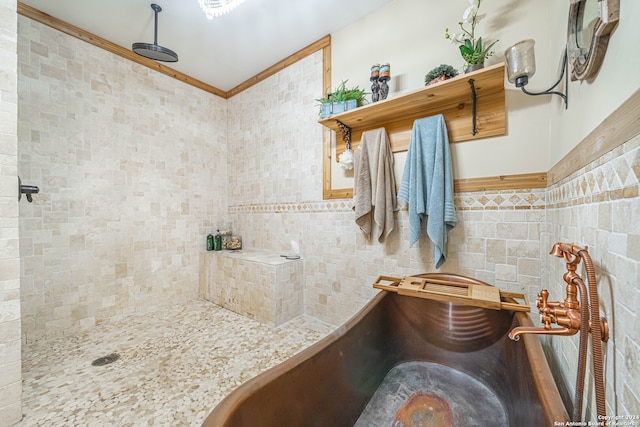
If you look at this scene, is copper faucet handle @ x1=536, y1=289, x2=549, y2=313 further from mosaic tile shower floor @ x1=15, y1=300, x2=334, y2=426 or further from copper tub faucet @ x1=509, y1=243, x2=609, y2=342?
mosaic tile shower floor @ x1=15, y1=300, x2=334, y2=426

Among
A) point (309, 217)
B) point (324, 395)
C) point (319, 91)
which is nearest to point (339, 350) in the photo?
point (324, 395)

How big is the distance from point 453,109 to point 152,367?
2569 millimetres

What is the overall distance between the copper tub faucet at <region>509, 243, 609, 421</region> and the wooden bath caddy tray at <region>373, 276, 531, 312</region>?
1.32ft

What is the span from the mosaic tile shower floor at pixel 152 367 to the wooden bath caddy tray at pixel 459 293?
96cm

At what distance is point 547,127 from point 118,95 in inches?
131

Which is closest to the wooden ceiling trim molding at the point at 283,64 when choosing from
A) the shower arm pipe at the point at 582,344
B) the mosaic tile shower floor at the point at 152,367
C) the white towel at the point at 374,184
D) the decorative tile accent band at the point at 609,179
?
the white towel at the point at 374,184

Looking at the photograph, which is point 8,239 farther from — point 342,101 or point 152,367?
point 342,101

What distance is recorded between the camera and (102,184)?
2090 mm

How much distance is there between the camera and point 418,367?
1.31 metres

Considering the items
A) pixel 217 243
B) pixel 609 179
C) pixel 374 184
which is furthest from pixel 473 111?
pixel 217 243

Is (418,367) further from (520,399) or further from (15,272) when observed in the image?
(15,272)

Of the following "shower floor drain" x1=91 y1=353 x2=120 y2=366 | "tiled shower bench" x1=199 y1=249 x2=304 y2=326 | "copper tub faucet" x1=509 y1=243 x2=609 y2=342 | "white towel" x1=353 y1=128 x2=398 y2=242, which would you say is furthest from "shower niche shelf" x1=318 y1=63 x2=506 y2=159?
"shower floor drain" x1=91 y1=353 x2=120 y2=366

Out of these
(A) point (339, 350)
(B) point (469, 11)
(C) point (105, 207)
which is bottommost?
(A) point (339, 350)

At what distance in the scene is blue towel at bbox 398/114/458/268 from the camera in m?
1.45
